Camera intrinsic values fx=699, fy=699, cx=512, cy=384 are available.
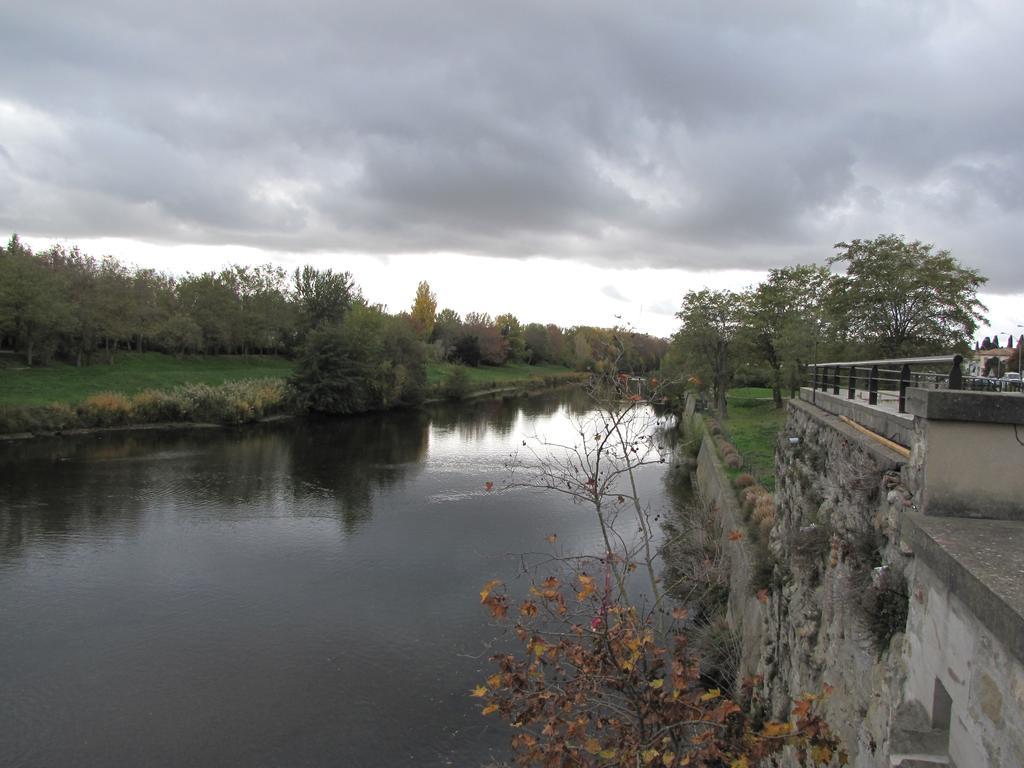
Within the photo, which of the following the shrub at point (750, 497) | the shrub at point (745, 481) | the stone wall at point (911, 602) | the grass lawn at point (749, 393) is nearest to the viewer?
the stone wall at point (911, 602)

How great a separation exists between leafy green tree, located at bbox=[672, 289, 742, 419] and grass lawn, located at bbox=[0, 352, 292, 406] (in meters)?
32.3

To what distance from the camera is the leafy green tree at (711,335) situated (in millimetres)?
41688

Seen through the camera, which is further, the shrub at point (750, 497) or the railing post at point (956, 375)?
the shrub at point (750, 497)

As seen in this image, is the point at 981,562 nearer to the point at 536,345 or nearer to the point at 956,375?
the point at 956,375

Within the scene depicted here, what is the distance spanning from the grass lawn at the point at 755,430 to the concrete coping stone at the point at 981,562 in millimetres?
14332

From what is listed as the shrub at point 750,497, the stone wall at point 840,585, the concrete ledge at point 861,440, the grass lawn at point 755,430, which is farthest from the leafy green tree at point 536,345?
the stone wall at point 840,585

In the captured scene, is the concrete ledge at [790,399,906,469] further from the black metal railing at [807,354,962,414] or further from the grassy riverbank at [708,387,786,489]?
the grassy riverbank at [708,387,786,489]

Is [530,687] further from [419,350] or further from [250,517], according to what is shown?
[419,350]

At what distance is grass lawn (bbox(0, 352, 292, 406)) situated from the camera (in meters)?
38.2

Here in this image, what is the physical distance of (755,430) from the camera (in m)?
32.6

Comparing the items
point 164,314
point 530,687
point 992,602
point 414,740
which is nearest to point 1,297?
point 164,314

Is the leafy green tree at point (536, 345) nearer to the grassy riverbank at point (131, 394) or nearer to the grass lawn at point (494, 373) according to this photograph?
the grass lawn at point (494, 373)

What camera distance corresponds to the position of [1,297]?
125 feet

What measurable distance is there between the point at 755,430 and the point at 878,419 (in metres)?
26.9
